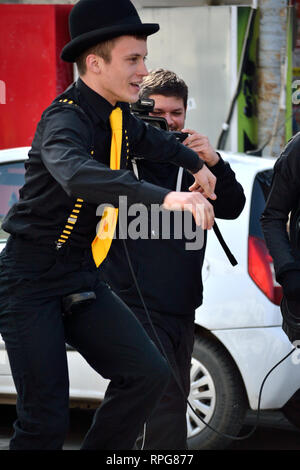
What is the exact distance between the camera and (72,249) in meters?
3.48

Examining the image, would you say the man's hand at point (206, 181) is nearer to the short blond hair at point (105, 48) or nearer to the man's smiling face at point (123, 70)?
the man's smiling face at point (123, 70)

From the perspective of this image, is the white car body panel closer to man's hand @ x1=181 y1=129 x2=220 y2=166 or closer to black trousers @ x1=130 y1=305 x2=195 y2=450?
black trousers @ x1=130 y1=305 x2=195 y2=450

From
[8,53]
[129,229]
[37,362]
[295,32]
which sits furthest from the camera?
[8,53]

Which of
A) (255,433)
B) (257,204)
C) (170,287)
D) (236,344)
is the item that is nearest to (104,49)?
(170,287)

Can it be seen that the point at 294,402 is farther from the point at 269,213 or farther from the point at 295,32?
the point at 295,32

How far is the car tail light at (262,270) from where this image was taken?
17.8 ft

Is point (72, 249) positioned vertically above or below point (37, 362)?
above

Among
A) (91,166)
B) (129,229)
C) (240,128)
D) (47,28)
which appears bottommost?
(240,128)

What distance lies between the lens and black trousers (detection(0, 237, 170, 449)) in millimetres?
3385

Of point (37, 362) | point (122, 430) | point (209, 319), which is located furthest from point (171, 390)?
point (209, 319)

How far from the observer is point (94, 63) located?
3.49 meters

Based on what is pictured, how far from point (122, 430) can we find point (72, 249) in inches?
26.4

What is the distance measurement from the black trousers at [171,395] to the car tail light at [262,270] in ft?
4.33

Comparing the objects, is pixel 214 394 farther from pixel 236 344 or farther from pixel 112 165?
pixel 112 165
